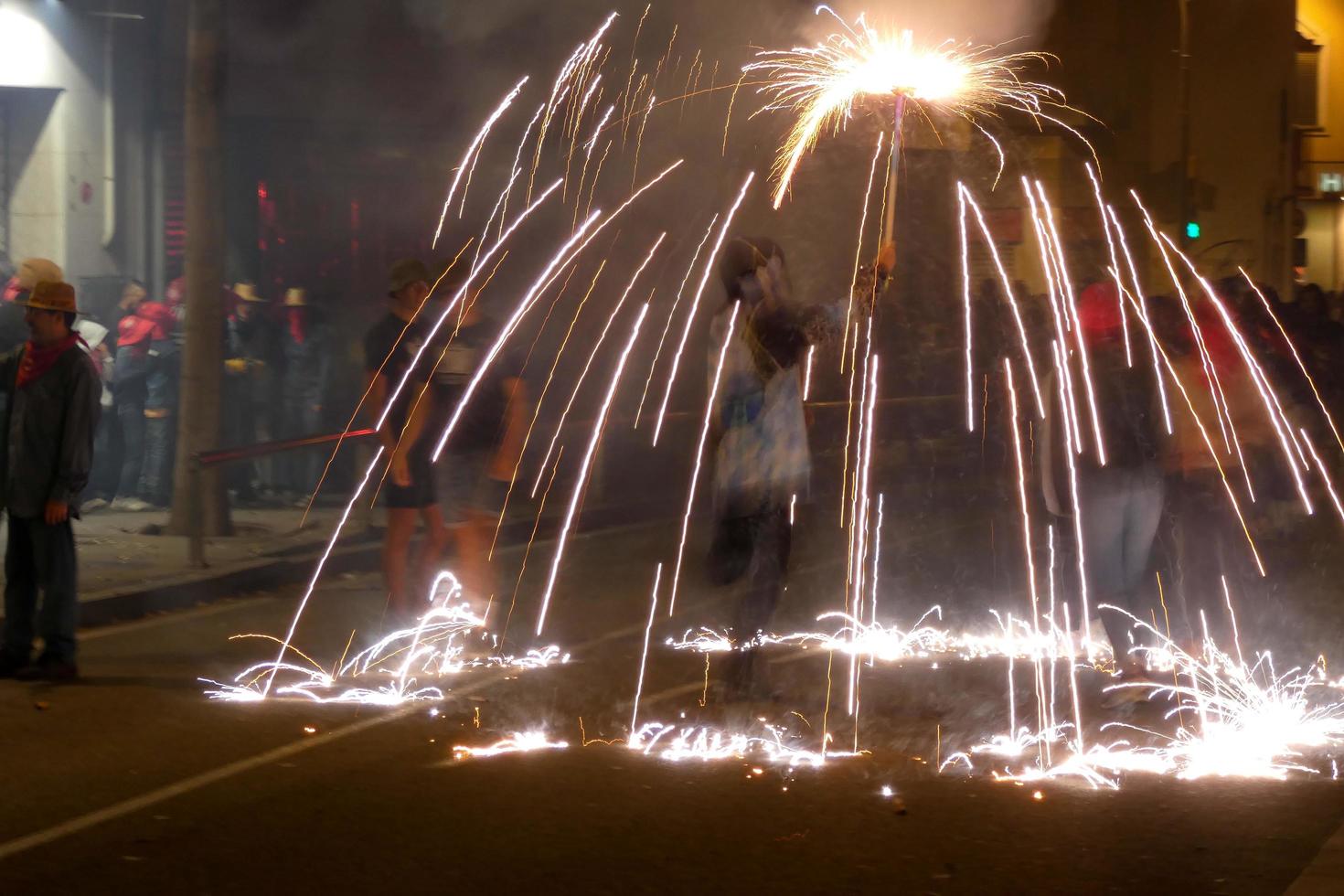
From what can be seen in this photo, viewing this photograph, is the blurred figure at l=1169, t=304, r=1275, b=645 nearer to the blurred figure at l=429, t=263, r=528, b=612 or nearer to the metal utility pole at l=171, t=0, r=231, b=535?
the blurred figure at l=429, t=263, r=528, b=612

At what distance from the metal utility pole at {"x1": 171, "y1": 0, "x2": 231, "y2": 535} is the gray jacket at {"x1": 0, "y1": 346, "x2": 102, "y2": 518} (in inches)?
173

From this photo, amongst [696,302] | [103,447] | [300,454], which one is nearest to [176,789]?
[696,302]

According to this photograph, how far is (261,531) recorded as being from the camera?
41.5ft

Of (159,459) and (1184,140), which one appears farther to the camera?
(1184,140)

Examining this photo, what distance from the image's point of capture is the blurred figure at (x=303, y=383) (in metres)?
14.5

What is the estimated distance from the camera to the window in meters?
31.2

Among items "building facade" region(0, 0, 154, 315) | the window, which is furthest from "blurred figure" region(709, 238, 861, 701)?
the window

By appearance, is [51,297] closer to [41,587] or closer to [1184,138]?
[41,587]

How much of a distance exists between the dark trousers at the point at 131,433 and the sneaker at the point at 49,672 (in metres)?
6.13

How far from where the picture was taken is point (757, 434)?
22.6 feet

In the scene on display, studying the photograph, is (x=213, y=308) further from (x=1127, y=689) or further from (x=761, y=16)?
(x=1127, y=689)

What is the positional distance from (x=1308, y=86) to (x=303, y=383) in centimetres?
2293

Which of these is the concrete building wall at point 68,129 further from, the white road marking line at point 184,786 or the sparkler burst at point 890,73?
the white road marking line at point 184,786

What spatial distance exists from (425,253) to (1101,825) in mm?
13002
